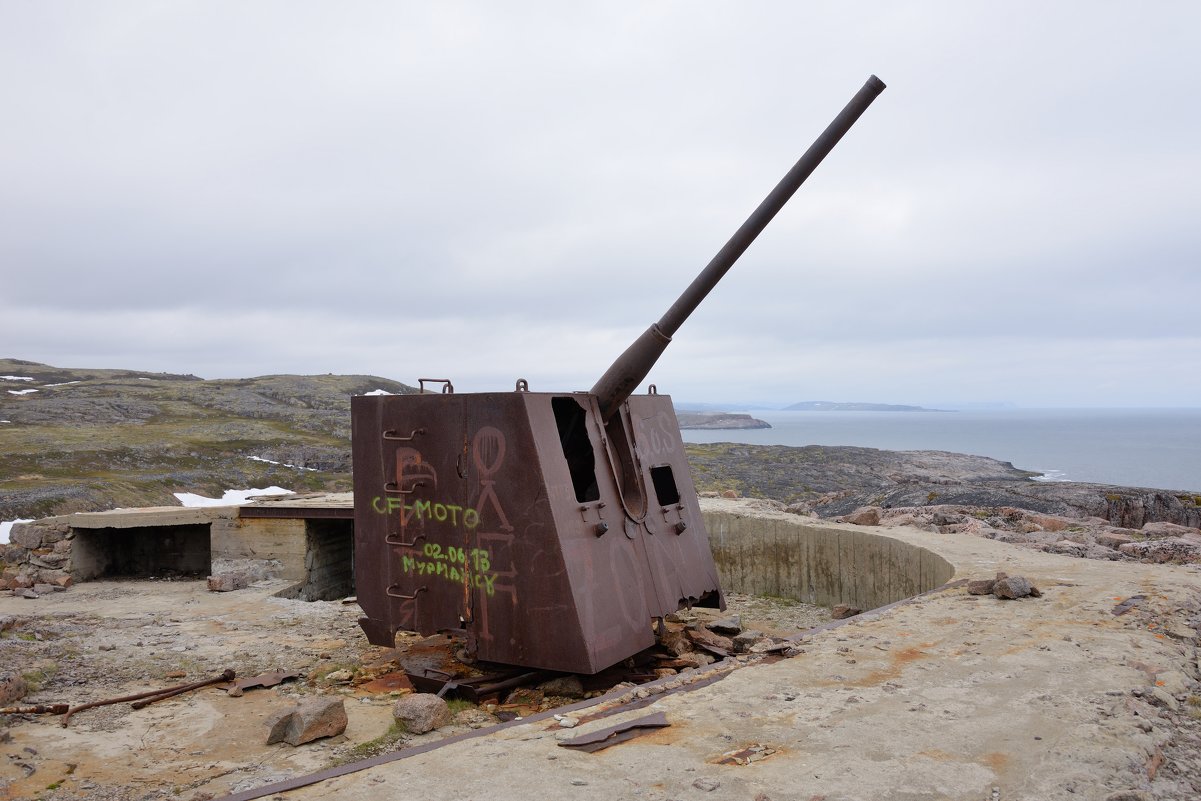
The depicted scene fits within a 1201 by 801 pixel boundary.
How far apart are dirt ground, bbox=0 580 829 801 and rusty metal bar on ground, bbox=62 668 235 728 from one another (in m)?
0.04

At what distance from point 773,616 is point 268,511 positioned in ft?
22.8

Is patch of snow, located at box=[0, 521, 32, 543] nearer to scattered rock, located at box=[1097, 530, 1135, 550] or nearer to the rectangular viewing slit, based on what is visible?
the rectangular viewing slit

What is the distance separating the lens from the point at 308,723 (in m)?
4.82

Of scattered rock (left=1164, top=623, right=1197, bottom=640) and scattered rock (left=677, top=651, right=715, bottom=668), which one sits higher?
scattered rock (left=1164, top=623, right=1197, bottom=640)

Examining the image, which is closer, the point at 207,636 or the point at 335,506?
the point at 207,636

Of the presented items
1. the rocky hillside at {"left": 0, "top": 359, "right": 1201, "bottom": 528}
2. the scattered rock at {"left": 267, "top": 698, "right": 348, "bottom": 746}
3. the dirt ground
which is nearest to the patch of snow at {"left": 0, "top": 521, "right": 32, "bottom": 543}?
the rocky hillside at {"left": 0, "top": 359, "right": 1201, "bottom": 528}

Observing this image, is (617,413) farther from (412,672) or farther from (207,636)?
(207,636)

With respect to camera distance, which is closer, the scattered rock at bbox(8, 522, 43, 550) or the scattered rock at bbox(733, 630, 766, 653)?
the scattered rock at bbox(733, 630, 766, 653)

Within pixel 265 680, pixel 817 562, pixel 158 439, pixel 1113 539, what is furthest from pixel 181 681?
pixel 158 439

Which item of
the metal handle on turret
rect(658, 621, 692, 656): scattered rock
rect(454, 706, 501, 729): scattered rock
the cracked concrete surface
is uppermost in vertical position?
the metal handle on turret

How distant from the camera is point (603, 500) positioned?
20.0ft

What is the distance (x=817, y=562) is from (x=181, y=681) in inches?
260

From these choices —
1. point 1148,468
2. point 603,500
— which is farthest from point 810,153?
point 1148,468

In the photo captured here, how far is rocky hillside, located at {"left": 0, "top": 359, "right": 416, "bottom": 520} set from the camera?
71.3 feet
